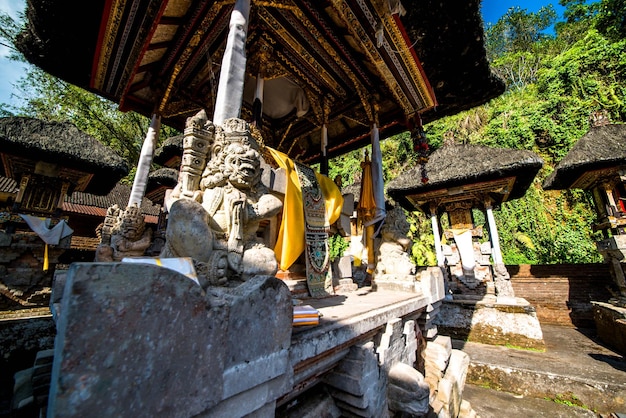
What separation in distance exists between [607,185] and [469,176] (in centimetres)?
403

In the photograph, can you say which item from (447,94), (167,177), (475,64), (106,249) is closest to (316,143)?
(447,94)

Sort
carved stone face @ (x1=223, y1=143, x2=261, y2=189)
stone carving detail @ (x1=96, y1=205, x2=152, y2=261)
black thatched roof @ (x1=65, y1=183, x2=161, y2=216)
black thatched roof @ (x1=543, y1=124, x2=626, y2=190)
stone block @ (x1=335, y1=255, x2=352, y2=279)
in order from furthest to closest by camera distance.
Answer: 1. black thatched roof @ (x1=65, y1=183, x2=161, y2=216)
2. black thatched roof @ (x1=543, y1=124, x2=626, y2=190)
3. stone block @ (x1=335, y1=255, x2=352, y2=279)
4. stone carving detail @ (x1=96, y1=205, x2=152, y2=261)
5. carved stone face @ (x1=223, y1=143, x2=261, y2=189)

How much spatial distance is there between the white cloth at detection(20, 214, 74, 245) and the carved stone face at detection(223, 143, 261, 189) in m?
6.69

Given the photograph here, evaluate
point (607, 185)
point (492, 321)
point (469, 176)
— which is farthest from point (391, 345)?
point (607, 185)

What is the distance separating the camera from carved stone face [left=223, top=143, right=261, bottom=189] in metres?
2.06

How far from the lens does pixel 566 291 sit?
8812mm

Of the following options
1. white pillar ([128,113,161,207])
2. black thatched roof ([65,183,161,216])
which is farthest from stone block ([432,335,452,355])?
black thatched roof ([65,183,161,216])

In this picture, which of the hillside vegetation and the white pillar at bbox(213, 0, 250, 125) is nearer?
the white pillar at bbox(213, 0, 250, 125)

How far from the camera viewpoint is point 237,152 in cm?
210

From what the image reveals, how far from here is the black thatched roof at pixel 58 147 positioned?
578 cm

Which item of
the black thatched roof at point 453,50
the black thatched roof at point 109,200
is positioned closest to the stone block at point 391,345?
the black thatched roof at point 453,50

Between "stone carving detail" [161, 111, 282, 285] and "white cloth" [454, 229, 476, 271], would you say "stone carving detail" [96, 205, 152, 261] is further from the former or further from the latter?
"white cloth" [454, 229, 476, 271]

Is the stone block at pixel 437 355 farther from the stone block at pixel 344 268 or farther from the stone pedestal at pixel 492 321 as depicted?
the stone pedestal at pixel 492 321

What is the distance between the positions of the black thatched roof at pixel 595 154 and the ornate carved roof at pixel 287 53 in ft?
14.9
